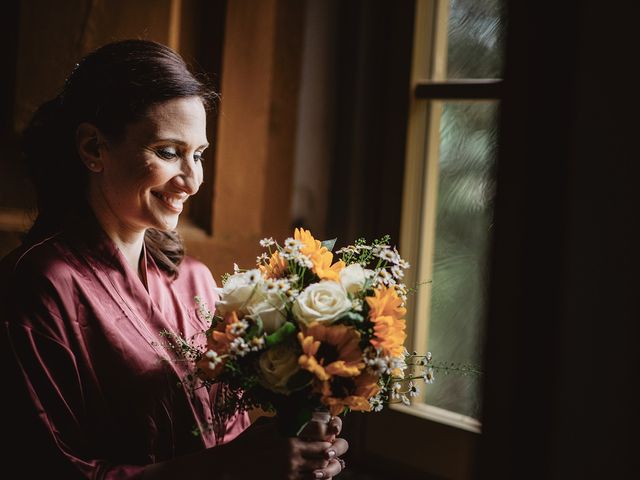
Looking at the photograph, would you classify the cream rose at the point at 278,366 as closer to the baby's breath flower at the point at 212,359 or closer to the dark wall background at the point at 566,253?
the baby's breath flower at the point at 212,359

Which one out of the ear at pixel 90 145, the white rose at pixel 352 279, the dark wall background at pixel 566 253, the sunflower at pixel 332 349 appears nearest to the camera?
the dark wall background at pixel 566 253

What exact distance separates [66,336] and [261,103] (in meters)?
0.96

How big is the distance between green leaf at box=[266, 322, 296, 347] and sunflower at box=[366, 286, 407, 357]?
0.12 meters

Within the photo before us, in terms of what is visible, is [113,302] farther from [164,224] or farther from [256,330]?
[256,330]

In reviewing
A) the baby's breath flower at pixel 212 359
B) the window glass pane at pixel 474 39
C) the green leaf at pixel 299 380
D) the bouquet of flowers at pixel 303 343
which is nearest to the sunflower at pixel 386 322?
the bouquet of flowers at pixel 303 343

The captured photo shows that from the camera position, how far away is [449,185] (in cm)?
187

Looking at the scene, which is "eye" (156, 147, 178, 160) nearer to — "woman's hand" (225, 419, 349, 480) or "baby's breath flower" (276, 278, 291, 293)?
"baby's breath flower" (276, 278, 291, 293)

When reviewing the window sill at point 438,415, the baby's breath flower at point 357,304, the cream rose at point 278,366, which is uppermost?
the baby's breath flower at point 357,304

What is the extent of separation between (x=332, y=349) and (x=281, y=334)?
78 mm

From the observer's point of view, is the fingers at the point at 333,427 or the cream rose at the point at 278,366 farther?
the fingers at the point at 333,427

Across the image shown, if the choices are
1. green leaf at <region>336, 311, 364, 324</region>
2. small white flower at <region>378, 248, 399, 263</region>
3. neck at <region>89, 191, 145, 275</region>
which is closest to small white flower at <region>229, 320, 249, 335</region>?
green leaf at <region>336, 311, 364, 324</region>

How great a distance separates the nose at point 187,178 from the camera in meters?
1.27

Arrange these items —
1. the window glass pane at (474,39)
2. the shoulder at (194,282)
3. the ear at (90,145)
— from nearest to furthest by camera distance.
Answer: the ear at (90,145)
the shoulder at (194,282)
the window glass pane at (474,39)

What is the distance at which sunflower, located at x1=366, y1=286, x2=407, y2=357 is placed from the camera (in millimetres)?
1088
